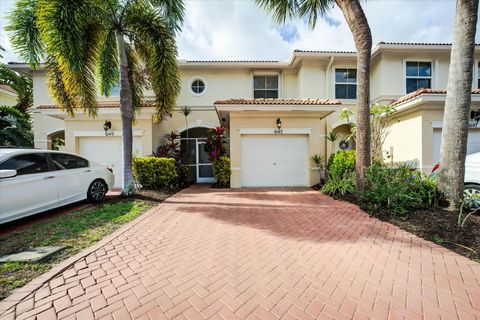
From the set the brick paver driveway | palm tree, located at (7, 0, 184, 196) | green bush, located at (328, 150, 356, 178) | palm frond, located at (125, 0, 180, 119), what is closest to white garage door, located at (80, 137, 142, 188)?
palm tree, located at (7, 0, 184, 196)

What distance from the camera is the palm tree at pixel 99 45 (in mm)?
5570

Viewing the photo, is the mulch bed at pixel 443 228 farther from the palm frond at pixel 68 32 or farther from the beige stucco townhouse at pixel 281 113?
the palm frond at pixel 68 32

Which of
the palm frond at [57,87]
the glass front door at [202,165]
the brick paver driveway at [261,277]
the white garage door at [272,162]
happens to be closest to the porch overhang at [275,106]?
the white garage door at [272,162]

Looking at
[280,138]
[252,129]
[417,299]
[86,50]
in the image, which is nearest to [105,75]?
[86,50]

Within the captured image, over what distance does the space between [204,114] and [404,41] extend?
36.0ft

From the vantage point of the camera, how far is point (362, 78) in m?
6.36

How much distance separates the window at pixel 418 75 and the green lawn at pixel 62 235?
1386 centimetres

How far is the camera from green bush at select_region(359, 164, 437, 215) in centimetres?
532

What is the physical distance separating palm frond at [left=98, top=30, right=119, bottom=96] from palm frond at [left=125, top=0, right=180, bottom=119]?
0.99 metres

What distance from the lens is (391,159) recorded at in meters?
10.3

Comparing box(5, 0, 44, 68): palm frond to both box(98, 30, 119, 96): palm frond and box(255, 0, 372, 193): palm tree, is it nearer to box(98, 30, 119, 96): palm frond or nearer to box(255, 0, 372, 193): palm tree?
box(98, 30, 119, 96): palm frond

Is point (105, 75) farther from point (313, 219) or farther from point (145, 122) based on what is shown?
point (313, 219)

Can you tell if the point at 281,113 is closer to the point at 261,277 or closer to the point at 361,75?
the point at 361,75

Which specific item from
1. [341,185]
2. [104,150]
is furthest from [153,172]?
[341,185]
